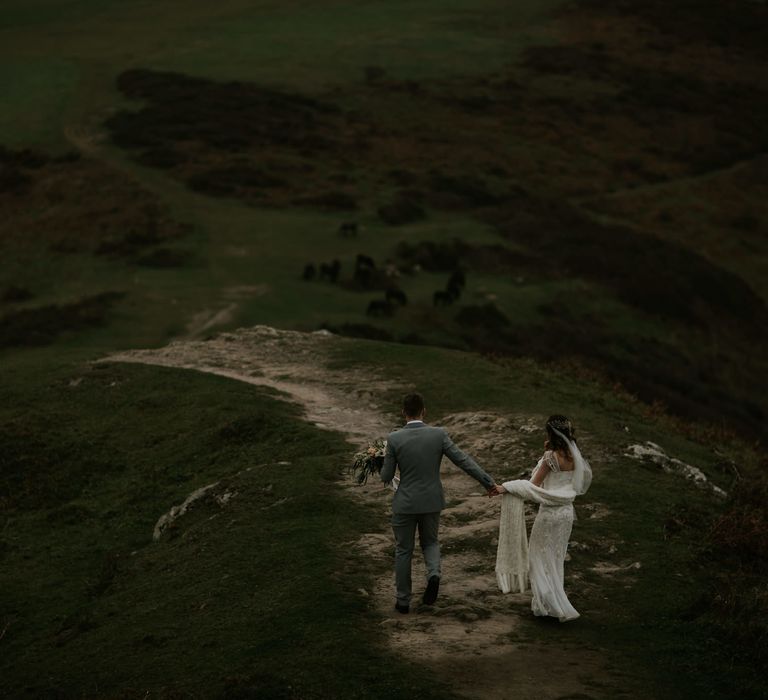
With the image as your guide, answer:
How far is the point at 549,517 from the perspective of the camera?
13.7m

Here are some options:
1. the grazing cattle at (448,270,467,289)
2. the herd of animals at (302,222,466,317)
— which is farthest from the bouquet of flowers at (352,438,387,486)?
the grazing cattle at (448,270,467,289)

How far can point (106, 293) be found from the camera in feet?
161

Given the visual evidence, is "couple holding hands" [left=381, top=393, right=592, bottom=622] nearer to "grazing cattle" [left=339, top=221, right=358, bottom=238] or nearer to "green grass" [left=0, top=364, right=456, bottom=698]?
"green grass" [left=0, top=364, right=456, bottom=698]

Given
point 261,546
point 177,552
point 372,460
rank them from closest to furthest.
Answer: point 372,460, point 261,546, point 177,552

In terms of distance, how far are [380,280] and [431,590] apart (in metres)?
41.8

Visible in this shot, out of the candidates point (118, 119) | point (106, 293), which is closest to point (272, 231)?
point (106, 293)

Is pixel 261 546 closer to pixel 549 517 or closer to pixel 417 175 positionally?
pixel 549 517

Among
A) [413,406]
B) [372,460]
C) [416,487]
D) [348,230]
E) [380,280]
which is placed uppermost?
[413,406]

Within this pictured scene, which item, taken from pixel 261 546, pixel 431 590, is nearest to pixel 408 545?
pixel 431 590

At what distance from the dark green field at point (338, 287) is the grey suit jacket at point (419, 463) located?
1.51 m

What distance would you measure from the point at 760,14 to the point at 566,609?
135 metres

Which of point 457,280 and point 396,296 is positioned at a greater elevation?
point 396,296

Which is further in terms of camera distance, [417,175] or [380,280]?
[417,175]

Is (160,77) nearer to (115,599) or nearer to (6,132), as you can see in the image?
(6,132)
